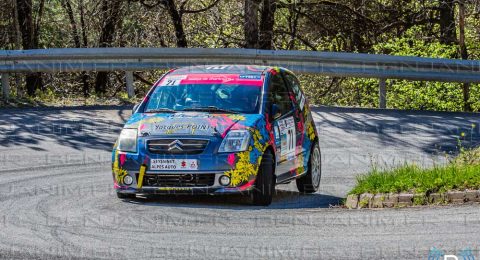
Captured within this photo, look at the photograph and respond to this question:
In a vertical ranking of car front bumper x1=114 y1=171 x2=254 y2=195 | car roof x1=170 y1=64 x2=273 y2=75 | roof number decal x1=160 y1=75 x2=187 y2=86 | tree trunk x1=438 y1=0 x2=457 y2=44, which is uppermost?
tree trunk x1=438 y1=0 x2=457 y2=44

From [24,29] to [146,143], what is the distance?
2169cm

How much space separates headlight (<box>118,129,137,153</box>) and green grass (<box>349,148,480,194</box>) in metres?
2.40

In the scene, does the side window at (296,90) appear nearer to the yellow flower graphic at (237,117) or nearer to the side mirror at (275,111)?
the side mirror at (275,111)

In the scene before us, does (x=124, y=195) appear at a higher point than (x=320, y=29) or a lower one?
lower

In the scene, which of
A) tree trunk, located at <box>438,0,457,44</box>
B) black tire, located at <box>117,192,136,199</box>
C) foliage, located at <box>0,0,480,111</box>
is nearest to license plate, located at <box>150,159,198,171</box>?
black tire, located at <box>117,192,136,199</box>

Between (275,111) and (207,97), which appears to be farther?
(207,97)

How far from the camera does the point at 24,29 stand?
106 ft

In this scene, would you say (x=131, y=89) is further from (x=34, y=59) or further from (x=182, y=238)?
(x=182, y=238)

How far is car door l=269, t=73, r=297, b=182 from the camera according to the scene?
12172 mm

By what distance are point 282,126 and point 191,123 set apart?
1.23m

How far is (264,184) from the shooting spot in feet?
37.8

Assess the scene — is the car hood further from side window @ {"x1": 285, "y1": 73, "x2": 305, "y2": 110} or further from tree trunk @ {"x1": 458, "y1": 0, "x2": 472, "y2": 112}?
tree trunk @ {"x1": 458, "y1": 0, "x2": 472, "y2": 112}

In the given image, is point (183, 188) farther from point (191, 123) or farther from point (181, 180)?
point (191, 123)

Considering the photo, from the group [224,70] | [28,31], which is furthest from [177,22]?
[224,70]
